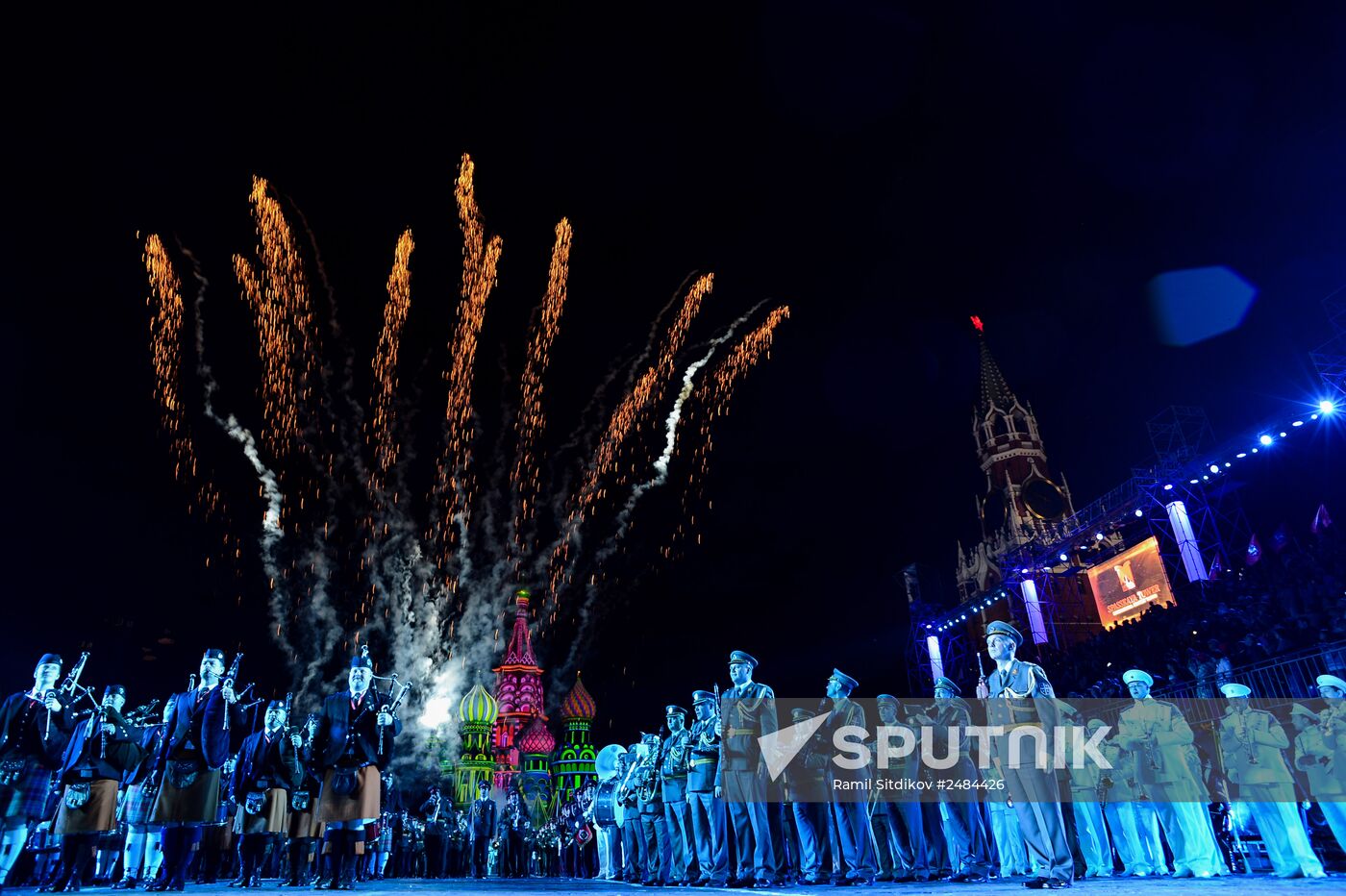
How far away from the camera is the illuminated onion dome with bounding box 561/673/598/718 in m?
73.4

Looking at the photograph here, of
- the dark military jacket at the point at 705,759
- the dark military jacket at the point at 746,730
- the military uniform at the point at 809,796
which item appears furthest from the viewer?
the dark military jacket at the point at 705,759

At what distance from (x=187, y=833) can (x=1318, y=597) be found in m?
21.0

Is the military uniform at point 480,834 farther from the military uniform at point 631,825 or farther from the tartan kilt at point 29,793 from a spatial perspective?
the tartan kilt at point 29,793

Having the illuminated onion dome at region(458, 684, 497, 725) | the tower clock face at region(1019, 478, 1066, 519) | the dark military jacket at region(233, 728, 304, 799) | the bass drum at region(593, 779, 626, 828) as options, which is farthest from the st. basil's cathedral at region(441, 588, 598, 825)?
the dark military jacket at region(233, 728, 304, 799)

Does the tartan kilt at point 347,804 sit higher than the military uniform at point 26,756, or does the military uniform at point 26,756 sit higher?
the military uniform at point 26,756

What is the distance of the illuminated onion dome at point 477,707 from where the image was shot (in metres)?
63.8

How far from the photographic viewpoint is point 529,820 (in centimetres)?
2089

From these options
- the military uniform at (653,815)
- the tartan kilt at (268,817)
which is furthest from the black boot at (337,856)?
the military uniform at (653,815)

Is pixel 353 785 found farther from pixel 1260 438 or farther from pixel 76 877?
pixel 1260 438

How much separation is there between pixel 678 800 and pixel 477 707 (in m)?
59.0

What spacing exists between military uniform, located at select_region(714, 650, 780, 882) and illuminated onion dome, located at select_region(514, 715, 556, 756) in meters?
67.2

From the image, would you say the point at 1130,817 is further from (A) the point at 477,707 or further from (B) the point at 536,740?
(B) the point at 536,740

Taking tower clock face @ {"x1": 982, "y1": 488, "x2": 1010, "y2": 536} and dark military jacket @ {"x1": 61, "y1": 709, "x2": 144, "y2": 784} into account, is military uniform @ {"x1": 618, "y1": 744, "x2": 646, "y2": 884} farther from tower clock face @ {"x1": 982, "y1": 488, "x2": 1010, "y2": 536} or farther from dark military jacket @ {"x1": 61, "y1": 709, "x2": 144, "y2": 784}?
tower clock face @ {"x1": 982, "y1": 488, "x2": 1010, "y2": 536}

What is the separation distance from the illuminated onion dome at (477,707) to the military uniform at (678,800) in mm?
57713
